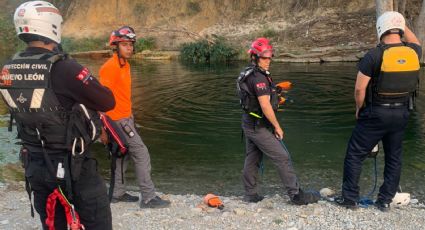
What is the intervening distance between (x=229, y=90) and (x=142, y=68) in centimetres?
892

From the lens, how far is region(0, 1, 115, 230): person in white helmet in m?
3.28

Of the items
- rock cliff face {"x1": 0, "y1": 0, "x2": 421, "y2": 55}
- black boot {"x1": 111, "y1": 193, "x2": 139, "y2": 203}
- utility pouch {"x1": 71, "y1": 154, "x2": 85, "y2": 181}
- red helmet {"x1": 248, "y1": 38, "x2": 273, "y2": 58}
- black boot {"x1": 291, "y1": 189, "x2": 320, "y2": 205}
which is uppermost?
rock cliff face {"x1": 0, "y1": 0, "x2": 421, "y2": 55}

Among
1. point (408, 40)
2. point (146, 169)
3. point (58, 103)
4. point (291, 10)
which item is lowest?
point (146, 169)

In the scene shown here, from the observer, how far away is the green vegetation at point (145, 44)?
1193 inches

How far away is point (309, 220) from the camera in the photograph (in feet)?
17.4

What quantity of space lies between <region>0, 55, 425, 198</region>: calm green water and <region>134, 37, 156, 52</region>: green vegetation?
40.0 feet

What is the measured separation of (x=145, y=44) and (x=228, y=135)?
21.3m

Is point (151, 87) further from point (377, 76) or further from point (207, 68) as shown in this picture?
point (377, 76)

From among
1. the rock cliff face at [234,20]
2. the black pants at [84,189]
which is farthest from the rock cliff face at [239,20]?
the black pants at [84,189]

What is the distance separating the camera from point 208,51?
87.0ft

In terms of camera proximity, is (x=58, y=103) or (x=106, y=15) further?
(x=106, y=15)

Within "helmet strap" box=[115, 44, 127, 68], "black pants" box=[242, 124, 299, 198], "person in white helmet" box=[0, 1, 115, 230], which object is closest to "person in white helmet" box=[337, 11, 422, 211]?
"black pants" box=[242, 124, 299, 198]

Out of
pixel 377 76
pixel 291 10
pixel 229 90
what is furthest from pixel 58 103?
pixel 291 10

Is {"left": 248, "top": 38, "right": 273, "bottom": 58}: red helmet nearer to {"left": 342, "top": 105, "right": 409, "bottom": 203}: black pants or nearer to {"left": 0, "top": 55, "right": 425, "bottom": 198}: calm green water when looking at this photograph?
{"left": 342, "top": 105, "right": 409, "bottom": 203}: black pants
